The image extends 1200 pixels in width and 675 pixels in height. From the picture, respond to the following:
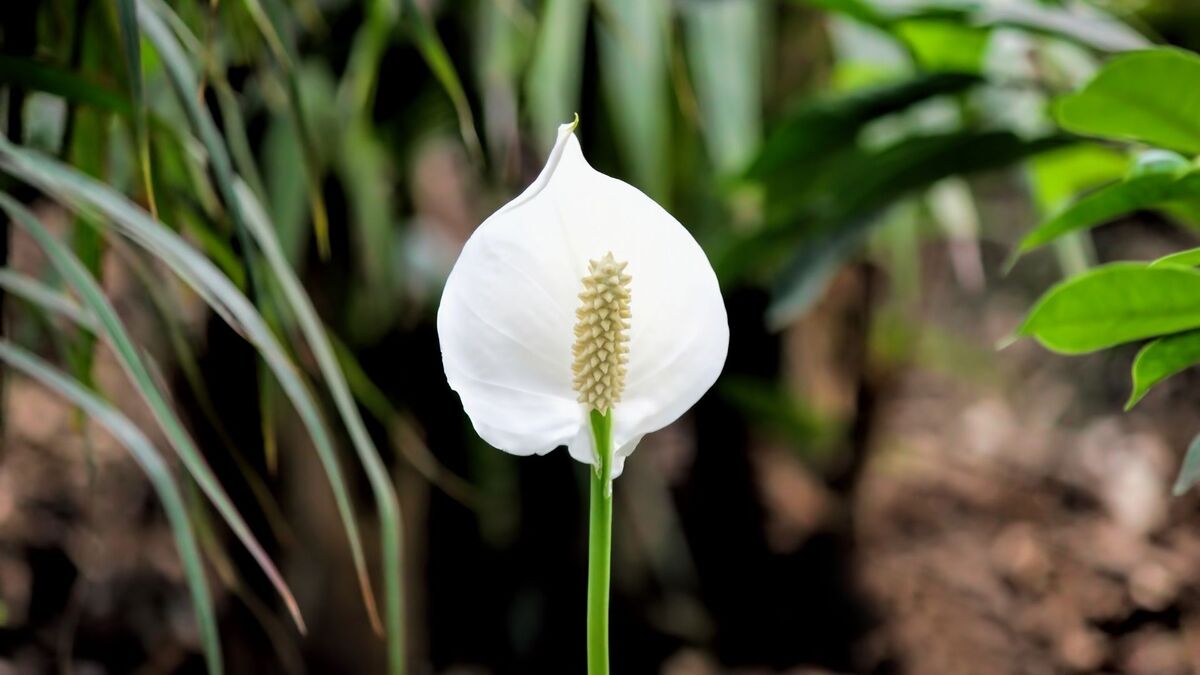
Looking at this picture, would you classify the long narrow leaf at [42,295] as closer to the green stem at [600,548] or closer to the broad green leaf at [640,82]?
the green stem at [600,548]

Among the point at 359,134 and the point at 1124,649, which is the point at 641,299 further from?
the point at 1124,649

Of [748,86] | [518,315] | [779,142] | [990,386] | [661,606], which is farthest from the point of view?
[990,386]

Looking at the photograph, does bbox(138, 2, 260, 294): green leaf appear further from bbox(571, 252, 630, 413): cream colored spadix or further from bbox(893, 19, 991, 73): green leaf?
bbox(893, 19, 991, 73): green leaf

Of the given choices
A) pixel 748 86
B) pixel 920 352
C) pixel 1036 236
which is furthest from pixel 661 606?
pixel 1036 236

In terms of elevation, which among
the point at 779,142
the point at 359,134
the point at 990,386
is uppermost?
the point at 359,134

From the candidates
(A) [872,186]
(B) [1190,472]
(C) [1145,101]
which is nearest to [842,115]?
(A) [872,186]

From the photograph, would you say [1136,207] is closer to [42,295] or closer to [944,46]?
[944,46]
